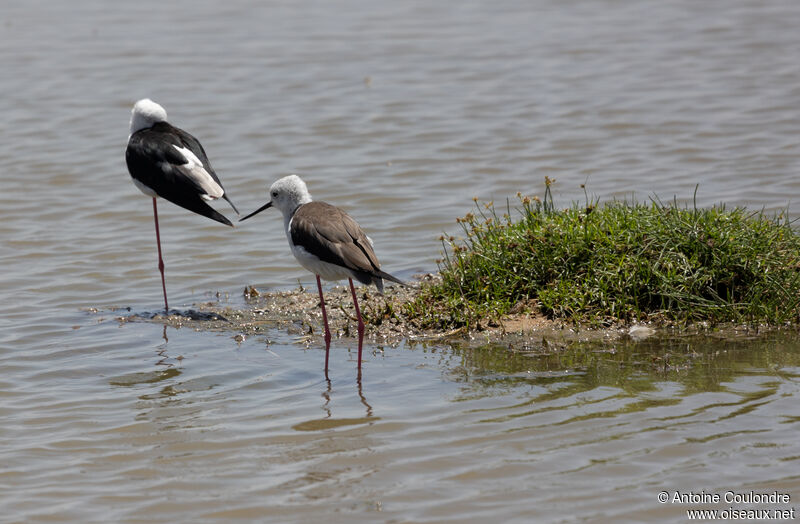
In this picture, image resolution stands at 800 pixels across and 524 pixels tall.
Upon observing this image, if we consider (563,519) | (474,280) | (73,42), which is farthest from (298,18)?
(563,519)

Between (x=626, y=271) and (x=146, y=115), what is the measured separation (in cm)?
425

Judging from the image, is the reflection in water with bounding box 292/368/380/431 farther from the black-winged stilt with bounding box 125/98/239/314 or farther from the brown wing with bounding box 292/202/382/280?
the black-winged stilt with bounding box 125/98/239/314

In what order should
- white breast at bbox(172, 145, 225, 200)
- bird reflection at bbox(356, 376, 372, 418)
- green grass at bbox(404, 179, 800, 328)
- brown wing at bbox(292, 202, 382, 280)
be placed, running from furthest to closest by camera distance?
1. white breast at bbox(172, 145, 225, 200)
2. green grass at bbox(404, 179, 800, 328)
3. brown wing at bbox(292, 202, 382, 280)
4. bird reflection at bbox(356, 376, 372, 418)

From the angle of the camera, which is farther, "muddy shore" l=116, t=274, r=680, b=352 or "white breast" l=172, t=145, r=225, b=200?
"white breast" l=172, t=145, r=225, b=200

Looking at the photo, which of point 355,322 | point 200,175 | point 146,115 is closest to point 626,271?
point 355,322

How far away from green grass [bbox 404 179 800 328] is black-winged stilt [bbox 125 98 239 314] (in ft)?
6.44

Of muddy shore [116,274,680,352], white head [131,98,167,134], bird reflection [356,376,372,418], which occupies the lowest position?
bird reflection [356,376,372,418]

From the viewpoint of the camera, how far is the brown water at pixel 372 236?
16.4 ft

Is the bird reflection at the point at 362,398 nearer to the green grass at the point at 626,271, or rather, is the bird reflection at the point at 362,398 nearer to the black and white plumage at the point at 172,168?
the green grass at the point at 626,271

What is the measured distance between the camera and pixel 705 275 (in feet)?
21.9

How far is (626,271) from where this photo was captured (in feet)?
22.1

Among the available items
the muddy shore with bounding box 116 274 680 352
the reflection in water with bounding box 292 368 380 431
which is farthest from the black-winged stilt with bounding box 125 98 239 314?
the reflection in water with bounding box 292 368 380 431

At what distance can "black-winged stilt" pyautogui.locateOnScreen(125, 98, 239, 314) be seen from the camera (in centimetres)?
809

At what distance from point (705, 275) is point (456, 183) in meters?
4.30
